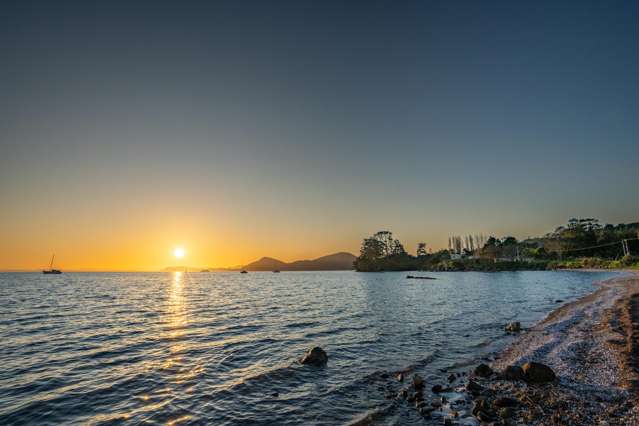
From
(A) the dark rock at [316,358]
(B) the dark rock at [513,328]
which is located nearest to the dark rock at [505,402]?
(A) the dark rock at [316,358]

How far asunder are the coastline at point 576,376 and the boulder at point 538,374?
31cm

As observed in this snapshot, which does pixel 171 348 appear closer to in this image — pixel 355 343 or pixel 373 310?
pixel 355 343

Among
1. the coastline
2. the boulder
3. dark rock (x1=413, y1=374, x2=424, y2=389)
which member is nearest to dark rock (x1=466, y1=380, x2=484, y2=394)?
the coastline

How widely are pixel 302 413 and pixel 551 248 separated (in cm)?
20453

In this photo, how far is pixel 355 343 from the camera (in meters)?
23.0

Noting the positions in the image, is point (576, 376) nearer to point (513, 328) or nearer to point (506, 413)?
point (506, 413)

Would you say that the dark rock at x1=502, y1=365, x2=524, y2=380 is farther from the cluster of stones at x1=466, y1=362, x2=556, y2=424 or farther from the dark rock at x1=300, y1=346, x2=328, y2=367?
the dark rock at x1=300, y1=346, x2=328, y2=367

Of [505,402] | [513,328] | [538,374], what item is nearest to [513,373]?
[538,374]

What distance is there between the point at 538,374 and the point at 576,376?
6.80ft

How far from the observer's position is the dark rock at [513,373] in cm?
1398

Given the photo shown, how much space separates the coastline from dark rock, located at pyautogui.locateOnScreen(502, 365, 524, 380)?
0.25 metres

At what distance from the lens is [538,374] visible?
1360cm

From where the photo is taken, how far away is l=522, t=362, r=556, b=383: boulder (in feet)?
44.4

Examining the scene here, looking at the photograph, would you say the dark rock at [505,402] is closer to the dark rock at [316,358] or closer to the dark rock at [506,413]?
the dark rock at [506,413]
